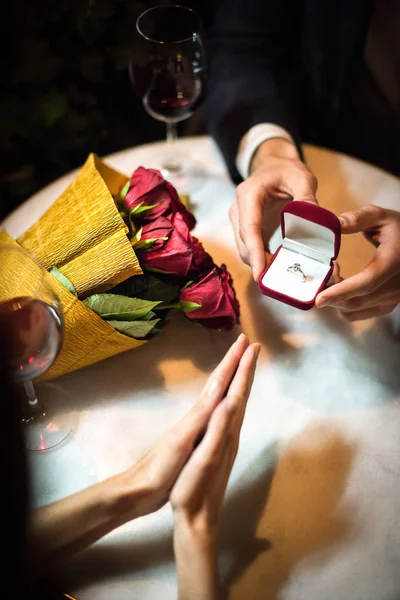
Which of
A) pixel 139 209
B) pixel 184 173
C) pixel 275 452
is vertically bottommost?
Result: pixel 275 452

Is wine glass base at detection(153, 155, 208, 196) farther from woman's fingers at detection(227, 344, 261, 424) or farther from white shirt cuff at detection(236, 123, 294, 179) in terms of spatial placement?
woman's fingers at detection(227, 344, 261, 424)

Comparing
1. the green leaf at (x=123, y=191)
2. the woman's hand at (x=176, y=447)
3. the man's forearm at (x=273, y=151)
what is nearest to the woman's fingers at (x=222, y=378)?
the woman's hand at (x=176, y=447)

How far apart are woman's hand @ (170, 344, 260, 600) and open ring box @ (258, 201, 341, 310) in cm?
15

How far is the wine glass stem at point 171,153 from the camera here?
37.3 inches

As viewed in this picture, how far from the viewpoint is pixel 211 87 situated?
40.4 inches

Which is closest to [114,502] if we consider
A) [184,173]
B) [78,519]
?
[78,519]

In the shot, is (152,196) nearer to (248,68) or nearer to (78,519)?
(78,519)

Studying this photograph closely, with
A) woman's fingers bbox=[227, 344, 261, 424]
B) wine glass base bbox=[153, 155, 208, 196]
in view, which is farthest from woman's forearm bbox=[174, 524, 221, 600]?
wine glass base bbox=[153, 155, 208, 196]

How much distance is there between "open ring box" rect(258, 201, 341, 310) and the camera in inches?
24.7

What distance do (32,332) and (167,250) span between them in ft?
0.58

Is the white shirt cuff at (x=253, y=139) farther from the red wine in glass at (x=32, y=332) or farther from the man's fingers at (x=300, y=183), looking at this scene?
the red wine in glass at (x=32, y=332)

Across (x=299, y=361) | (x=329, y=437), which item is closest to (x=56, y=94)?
(x=299, y=361)

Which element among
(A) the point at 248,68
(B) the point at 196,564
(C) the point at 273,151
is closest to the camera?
(B) the point at 196,564

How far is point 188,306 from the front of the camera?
0.64 m
